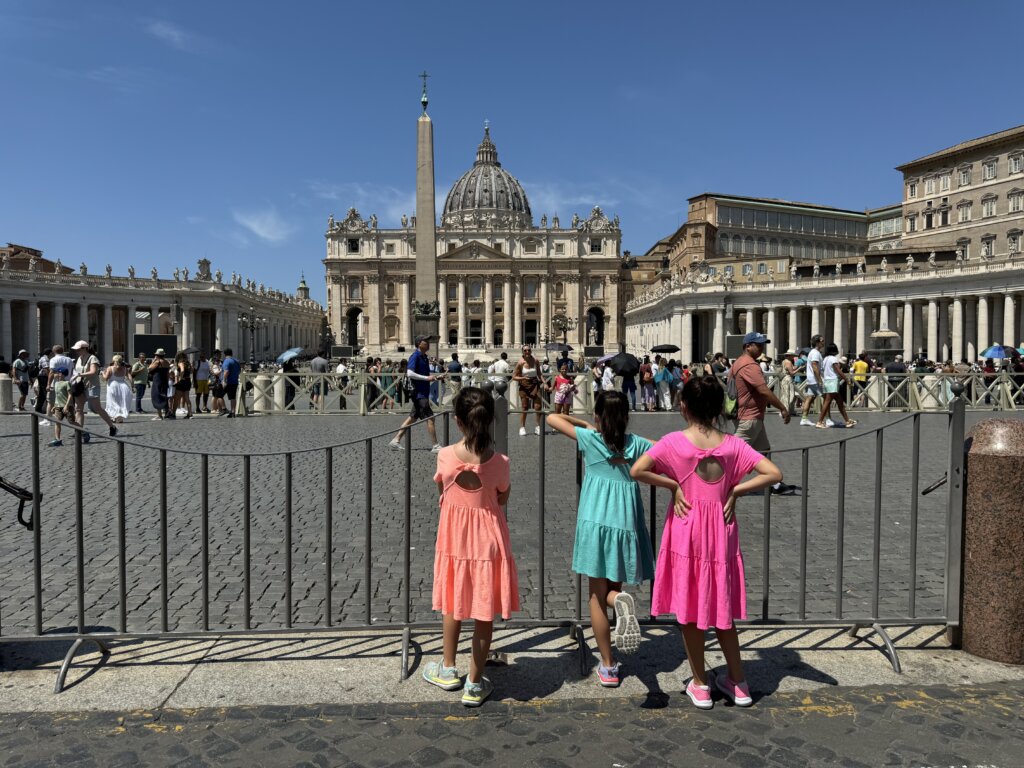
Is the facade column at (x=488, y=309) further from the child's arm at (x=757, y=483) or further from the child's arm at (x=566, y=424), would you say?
the child's arm at (x=757, y=483)

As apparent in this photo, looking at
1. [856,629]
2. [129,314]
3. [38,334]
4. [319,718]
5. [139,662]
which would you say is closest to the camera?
[319,718]

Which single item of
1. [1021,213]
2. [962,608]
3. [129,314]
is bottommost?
[962,608]

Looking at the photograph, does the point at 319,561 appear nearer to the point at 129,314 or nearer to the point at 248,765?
the point at 248,765

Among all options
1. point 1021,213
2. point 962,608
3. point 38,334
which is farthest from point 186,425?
point 1021,213

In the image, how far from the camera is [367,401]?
18844 mm

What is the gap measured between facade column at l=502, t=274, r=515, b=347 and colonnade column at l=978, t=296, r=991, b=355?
56798mm

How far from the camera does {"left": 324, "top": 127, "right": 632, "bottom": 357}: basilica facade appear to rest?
9062 centimetres

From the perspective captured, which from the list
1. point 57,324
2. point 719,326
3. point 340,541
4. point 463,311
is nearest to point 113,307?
point 57,324

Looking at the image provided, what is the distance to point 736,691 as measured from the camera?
3.27 metres

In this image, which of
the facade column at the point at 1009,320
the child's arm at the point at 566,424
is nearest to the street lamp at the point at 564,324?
the facade column at the point at 1009,320

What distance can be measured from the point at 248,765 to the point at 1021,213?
5907 cm

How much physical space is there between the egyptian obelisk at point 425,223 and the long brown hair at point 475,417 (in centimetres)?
2491

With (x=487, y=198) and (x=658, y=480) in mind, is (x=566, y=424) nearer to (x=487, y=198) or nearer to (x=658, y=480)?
(x=658, y=480)

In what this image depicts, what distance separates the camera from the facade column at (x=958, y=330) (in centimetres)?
4422
